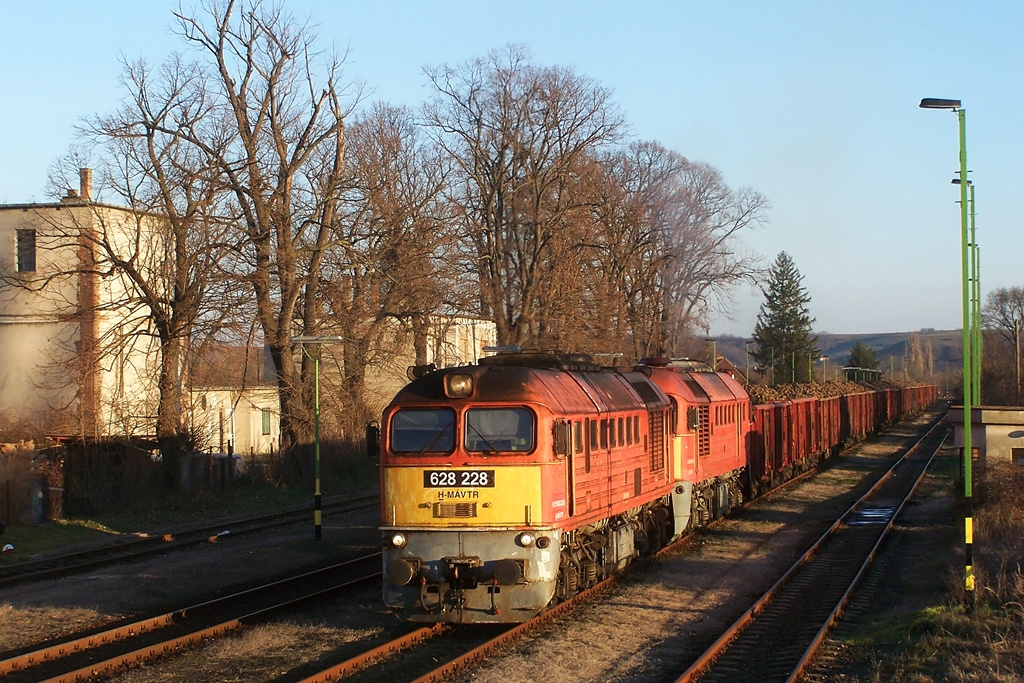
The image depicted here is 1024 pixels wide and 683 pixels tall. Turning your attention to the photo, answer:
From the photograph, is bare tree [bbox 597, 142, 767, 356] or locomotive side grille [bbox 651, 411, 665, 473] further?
bare tree [bbox 597, 142, 767, 356]

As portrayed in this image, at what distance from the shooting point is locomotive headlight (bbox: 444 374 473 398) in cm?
1247

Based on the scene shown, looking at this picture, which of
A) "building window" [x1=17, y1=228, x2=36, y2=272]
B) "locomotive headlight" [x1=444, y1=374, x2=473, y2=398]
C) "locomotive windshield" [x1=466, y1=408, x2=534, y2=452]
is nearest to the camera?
"locomotive windshield" [x1=466, y1=408, x2=534, y2=452]

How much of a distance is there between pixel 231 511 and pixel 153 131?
10.2 metres

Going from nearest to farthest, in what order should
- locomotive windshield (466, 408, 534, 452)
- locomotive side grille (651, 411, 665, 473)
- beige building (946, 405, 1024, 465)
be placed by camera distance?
locomotive windshield (466, 408, 534, 452) < locomotive side grille (651, 411, 665, 473) < beige building (946, 405, 1024, 465)

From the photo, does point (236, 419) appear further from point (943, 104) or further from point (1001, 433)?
point (943, 104)

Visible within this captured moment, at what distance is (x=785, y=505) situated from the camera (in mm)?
26922

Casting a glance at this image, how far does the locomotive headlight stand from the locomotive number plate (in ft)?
3.11

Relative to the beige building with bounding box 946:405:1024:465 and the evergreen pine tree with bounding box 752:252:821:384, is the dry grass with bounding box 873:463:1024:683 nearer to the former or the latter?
the beige building with bounding box 946:405:1024:465

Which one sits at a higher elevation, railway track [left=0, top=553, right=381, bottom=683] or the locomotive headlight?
the locomotive headlight

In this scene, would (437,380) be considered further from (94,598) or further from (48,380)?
(48,380)

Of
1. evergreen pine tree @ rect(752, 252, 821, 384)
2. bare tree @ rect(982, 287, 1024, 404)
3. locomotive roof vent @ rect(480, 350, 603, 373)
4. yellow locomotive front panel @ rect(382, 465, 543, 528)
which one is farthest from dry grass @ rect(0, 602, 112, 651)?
evergreen pine tree @ rect(752, 252, 821, 384)

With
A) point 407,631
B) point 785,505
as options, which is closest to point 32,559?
point 407,631

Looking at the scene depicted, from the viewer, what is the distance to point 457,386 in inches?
491

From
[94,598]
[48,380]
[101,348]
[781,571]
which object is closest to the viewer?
[94,598]
